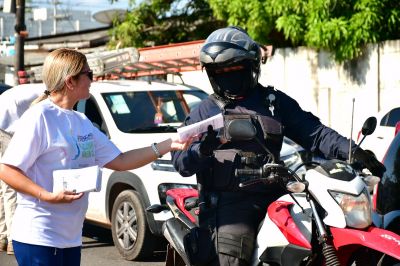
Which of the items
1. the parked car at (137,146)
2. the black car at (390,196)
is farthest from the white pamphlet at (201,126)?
the parked car at (137,146)

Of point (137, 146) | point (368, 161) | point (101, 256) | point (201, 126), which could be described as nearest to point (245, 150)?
point (201, 126)

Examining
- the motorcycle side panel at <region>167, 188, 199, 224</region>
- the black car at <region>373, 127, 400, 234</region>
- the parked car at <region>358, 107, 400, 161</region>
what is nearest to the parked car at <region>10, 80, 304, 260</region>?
the motorcycle side panel at <region>167, 188, 199, 224</region>

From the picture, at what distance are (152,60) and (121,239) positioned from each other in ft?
12.9

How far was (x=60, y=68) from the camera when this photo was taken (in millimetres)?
4215

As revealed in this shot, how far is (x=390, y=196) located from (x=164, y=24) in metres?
18.2

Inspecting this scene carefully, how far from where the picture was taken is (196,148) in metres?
4.45

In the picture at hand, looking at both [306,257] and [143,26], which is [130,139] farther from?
[143,26]

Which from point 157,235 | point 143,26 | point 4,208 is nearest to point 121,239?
point 157,235

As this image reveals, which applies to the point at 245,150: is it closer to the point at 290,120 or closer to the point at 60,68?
the point at 290,120

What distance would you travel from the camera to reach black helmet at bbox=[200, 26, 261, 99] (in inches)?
182

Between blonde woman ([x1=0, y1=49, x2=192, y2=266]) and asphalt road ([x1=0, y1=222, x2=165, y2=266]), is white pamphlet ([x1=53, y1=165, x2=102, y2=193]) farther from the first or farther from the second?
asphalt road ([x1=0, y1=222, x2=165, y2=266])

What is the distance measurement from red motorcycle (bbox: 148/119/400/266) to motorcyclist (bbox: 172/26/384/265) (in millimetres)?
138

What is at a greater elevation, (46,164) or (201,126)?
(201,126)

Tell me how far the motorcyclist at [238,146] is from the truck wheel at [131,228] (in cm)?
367
